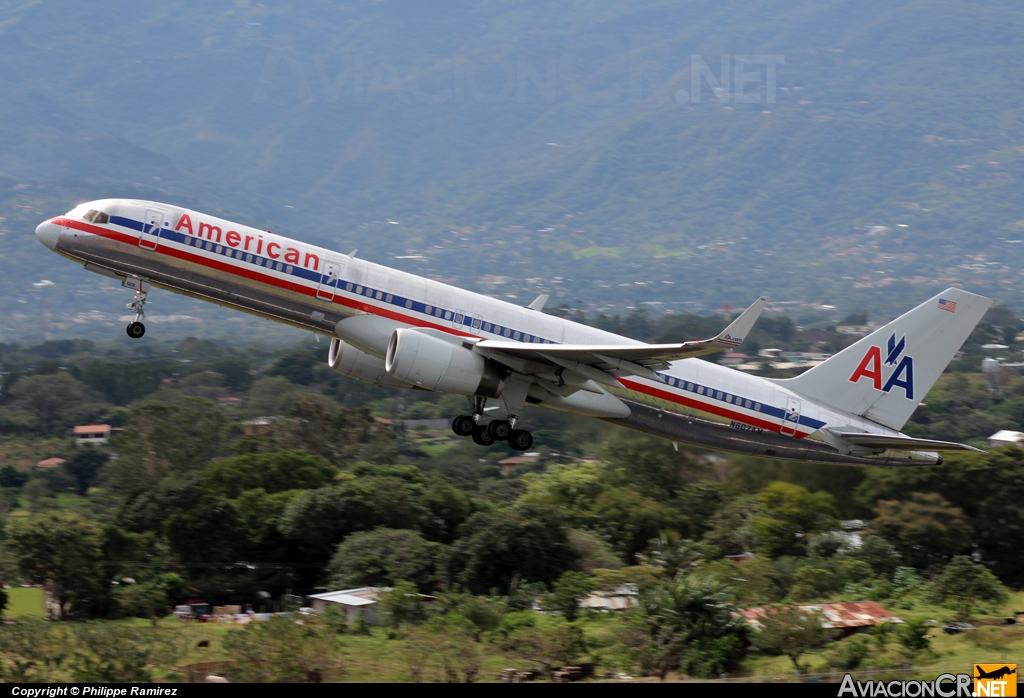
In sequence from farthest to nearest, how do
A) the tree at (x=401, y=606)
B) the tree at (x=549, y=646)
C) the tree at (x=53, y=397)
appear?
the tree at (x=53, y=397), the tree at (x=401, y=606), the tree at (x=549, y=646)

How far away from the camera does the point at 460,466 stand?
90312 millimetres

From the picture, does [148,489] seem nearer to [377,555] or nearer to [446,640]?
[377,555]

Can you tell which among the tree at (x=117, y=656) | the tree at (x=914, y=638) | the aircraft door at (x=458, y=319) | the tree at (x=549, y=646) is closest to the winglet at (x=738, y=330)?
the aircraft door at (x=458, y=319)

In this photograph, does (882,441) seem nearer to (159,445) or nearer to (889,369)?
(889,369)

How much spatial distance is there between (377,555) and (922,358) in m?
27.3

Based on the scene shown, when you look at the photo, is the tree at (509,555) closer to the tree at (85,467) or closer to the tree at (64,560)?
the tree at (64,560)

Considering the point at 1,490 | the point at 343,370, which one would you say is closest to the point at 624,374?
the point at 343,370

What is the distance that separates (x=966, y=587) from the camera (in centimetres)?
4909

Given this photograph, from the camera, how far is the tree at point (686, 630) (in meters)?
39.9

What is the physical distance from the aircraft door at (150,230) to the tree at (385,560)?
25308 mm

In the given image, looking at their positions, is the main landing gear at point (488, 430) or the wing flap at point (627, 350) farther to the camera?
the main landing gear at point (488, 430)

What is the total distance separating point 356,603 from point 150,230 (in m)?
21.2

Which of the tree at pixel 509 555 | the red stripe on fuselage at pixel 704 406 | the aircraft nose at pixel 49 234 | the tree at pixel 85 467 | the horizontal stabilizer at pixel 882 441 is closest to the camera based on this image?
the aircraft nose at pixel 49 234

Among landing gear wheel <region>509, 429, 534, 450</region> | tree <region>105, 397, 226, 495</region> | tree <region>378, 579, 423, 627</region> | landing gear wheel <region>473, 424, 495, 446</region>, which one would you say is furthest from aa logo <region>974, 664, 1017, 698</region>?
tree <region>105, 397, 226, 495</region>
